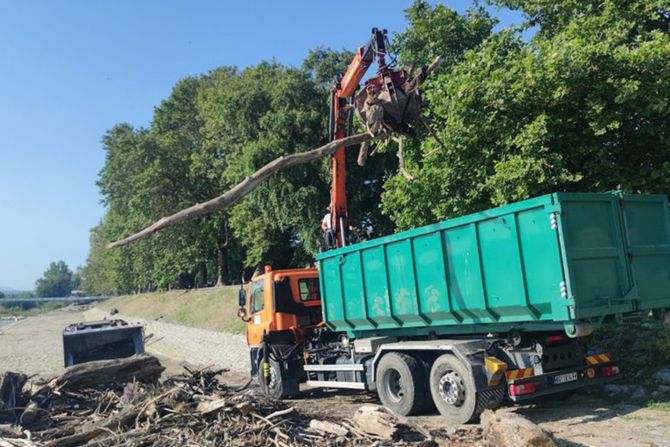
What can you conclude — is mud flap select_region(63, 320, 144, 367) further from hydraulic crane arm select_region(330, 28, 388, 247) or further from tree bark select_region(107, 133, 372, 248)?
tree bark select_region(107, 133, 372, 248)

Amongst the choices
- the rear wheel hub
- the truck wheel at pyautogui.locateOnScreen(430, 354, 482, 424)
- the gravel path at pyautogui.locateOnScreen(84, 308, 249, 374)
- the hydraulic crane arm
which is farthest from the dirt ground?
the hydraulic crane arm

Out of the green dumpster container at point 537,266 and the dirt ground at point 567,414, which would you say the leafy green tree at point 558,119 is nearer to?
the green dumpster container at point 537,266

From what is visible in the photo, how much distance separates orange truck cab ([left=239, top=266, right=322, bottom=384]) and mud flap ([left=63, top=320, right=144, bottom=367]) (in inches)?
214

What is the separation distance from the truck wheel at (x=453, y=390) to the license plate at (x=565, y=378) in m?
1.06

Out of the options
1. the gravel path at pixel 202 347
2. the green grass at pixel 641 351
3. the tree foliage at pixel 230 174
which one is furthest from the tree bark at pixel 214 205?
the tree foliage at pixel 230 174

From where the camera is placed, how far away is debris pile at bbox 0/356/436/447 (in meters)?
6.38

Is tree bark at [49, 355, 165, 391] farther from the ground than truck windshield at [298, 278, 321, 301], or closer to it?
closer to it

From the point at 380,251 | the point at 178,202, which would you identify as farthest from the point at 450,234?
the point at 178,202

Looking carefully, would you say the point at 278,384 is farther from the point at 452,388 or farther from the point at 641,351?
the point at 641,351

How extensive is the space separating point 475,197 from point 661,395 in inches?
192

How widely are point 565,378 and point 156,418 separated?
529 centimetres

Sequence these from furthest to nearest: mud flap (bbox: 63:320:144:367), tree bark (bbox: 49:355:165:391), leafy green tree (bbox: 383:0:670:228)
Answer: mud flap (bbox: 63:320:144:367) < leafy green tree (bbox: 383:0:670:228) < tree bark (bbox: 49:355:165:391)

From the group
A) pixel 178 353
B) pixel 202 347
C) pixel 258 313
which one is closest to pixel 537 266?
pixel 258 313

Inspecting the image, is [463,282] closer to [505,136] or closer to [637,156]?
[505,136]
